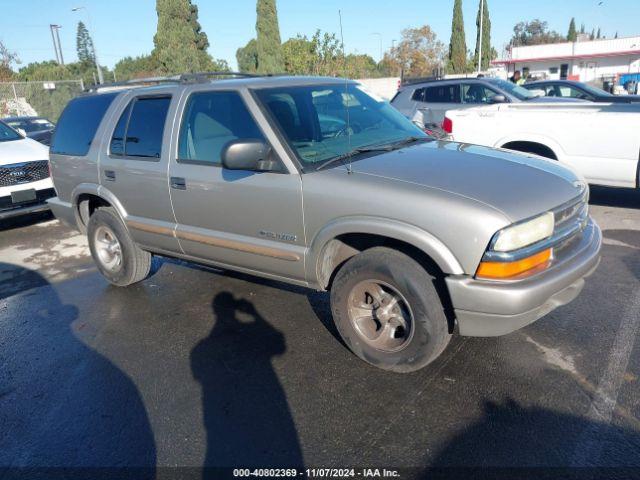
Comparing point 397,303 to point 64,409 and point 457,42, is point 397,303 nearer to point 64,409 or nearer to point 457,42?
point 64,409

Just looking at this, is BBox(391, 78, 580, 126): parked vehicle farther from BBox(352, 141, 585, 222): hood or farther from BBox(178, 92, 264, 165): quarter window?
BBox(178, 92, 264, 165): quarter window

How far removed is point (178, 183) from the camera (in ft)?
13.5

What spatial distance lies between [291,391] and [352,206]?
1.25m

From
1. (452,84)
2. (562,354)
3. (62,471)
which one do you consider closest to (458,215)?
(562,354)

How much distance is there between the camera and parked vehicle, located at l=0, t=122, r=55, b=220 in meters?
7.46

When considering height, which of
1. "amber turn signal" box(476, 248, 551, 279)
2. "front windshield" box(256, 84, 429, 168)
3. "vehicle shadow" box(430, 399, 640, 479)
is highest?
"front windshield" box(256, 84, 429, 168)

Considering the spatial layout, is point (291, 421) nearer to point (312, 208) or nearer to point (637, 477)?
point (312, 208)

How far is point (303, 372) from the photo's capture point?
3445mm

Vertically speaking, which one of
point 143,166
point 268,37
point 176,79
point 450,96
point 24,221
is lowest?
point 24,221

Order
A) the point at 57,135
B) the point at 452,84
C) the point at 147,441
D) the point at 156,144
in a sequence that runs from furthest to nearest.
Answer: the point at 452,84
the point at 57,135
the point at 156,144
the point at 147,441

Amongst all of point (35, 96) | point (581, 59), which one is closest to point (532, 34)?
point (581, 59)

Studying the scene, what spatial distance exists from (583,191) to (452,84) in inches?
296

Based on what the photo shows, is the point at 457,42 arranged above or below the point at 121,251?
above

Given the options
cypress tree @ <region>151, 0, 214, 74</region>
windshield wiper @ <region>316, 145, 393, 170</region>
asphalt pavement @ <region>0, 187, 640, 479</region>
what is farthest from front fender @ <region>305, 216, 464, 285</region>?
cypress tree @ <region>151, 0, 214, 74</region>
